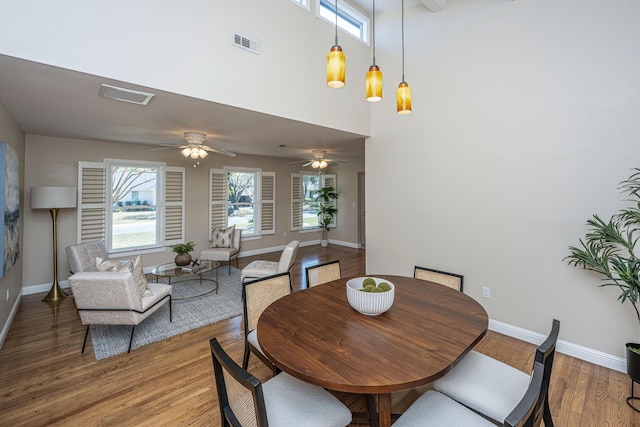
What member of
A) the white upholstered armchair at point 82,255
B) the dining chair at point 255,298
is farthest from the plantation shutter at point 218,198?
the dining chair at point 255,298

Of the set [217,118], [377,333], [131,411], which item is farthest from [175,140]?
[377,333]

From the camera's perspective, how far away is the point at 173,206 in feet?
18.5

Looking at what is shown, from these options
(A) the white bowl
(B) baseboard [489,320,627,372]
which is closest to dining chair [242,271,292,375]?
(A) the white bowl

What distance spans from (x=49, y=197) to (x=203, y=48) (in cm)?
322

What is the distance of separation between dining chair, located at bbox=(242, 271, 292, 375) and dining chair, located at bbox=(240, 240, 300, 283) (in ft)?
4.77

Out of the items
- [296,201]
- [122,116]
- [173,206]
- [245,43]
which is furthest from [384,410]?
[296,201]

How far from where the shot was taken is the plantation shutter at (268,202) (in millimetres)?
7088

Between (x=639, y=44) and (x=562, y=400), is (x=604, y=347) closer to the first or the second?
(x=562, y=400)

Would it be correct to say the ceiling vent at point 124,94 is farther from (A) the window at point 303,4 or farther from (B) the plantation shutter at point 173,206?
(B) the plantation shutter at point 173,206

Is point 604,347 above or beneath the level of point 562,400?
above

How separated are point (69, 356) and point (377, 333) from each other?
2.97m

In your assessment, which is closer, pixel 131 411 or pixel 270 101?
pixel 131 411

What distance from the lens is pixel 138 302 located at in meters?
2.70

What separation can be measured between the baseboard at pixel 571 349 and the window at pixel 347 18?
13.6ft
